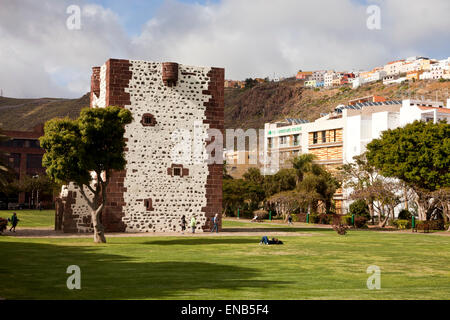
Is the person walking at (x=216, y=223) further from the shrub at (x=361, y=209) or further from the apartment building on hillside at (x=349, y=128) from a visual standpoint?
the apartment building on hillside at (x=349, y=128)

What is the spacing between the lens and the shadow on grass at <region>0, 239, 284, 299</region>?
38.3 feet

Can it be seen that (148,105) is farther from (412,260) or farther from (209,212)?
(412,260)

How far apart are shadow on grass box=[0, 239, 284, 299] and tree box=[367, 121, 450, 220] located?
29.4 m

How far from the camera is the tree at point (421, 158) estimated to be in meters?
42.7

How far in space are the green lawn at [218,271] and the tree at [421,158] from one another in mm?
19823

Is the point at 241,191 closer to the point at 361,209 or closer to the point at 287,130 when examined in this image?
the point at 361,209

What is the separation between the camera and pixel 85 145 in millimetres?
24688

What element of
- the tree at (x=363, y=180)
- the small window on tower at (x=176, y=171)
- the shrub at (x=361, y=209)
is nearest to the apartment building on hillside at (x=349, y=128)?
the tree at (x=363, y=180)

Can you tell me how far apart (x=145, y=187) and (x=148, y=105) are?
5179 millimetres

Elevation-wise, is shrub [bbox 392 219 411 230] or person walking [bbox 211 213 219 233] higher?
person walking [bbox 211 213 219 233]

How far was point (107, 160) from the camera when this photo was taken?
25062 mm

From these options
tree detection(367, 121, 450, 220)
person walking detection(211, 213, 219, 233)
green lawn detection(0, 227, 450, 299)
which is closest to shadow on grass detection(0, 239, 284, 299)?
green lawn detection(0, 227, 450, 299)

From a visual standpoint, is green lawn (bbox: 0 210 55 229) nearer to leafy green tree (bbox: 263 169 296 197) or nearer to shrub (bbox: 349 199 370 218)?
leafy green tree (bbox: 263 169 296 197)

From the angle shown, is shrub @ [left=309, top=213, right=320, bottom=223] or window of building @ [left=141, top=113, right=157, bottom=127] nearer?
window of building @ [left=141, top=113, right=157, bottom=127]
